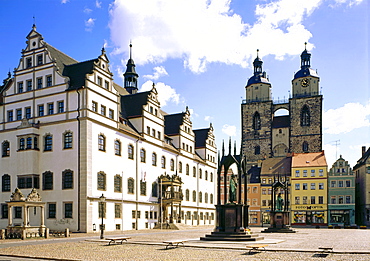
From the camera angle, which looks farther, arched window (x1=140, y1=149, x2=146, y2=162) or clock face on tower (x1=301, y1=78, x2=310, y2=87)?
clock face on tower (x1=301, y1=78, x2=310, y2=87)

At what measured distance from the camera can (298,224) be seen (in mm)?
79188

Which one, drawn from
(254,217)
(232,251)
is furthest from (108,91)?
(254,217)

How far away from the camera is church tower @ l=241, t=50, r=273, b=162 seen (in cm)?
10794

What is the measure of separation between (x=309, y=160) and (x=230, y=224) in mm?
58125

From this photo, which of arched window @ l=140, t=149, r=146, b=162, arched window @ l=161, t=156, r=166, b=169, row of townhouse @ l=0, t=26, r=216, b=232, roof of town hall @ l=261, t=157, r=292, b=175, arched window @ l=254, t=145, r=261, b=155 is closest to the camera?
row of townhouse @ l=0, t=26, r=216, b=232

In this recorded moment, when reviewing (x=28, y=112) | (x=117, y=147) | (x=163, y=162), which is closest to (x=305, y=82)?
(x=163, y=162)

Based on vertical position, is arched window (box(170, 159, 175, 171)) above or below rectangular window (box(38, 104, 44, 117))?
below

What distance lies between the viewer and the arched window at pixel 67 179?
41.3 m

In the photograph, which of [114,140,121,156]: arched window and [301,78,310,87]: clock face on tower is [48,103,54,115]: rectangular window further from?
[301,78,310,87]: clock face on tower

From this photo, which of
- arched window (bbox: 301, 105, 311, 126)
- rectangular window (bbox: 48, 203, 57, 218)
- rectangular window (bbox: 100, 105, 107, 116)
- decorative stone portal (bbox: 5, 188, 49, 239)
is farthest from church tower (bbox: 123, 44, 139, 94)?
arched window (bbox: 301, 105, 311, 126)

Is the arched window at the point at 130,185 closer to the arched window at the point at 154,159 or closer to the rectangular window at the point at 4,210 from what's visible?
the arched window at the point at 154,159

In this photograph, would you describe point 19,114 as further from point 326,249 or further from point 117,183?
point 326,249

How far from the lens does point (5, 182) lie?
4528cm

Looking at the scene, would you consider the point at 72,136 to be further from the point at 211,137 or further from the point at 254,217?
the point at 254,217
